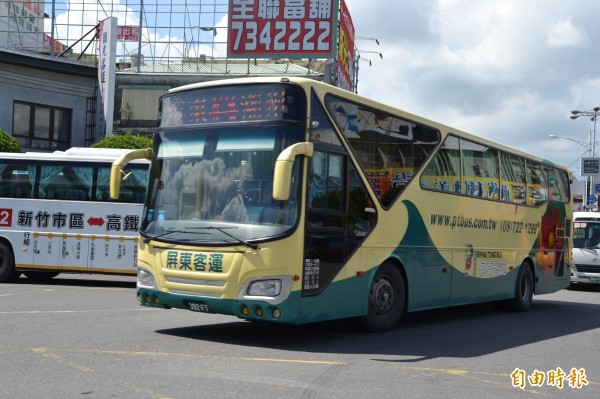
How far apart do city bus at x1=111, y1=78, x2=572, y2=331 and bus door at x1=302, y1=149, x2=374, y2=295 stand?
0.07 feet

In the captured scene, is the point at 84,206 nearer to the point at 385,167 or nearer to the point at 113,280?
the point at 113,280

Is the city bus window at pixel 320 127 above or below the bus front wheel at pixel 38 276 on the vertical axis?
above

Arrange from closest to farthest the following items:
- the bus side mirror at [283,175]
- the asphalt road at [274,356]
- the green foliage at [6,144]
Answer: the asphalt road at [274,356] < the bus side mirror at [283,175] < the green foliage at [6,144]

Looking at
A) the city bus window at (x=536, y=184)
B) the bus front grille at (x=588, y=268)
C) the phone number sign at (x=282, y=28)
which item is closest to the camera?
the city bus window at (x=536, y=184)

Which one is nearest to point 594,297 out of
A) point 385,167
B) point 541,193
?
point 541,193

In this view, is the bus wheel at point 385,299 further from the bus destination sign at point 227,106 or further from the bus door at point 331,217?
the bus destination sign at point 227,106

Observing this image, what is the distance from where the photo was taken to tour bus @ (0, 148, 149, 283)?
18.9 meters

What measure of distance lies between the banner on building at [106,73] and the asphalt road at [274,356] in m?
21.3

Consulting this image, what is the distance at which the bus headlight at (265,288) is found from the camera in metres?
9.59

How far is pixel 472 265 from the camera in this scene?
46.3 feet

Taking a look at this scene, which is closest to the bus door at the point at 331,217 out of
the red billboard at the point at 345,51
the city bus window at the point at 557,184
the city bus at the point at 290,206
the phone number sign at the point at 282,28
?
the city bus at the point at 290,206

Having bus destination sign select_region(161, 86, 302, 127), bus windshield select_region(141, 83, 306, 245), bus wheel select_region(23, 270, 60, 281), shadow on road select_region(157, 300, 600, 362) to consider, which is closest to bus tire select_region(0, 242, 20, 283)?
bus wheel select_region(23, 270, 60, 281)

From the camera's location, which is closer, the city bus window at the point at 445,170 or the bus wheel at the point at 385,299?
the bus wheel at the point at 385,299

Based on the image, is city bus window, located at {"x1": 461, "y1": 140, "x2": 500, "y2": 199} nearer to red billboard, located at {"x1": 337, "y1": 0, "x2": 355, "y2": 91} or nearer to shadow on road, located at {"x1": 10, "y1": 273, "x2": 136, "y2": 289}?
shadow on road, located at {"x1": 10, "y1": 273, "x2": 136, "y2": 289}
